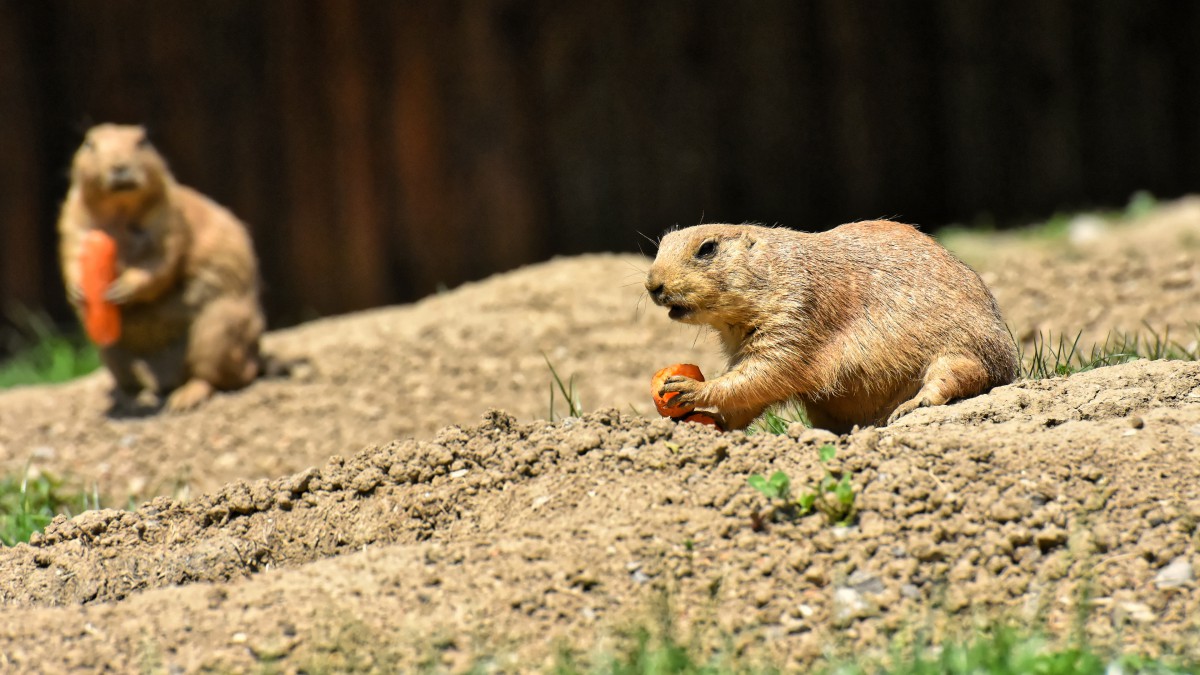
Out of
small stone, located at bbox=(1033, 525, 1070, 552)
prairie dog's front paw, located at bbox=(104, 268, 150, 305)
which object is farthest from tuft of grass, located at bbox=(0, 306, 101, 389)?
small stone, located at bbox=(1033, 525, 1070, 552)

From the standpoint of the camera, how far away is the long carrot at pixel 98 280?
23.7 feet

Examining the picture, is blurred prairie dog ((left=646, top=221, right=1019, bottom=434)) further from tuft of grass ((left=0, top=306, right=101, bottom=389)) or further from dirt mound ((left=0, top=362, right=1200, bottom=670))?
tuft of grass ((left=0, top=306, right=101, bottom=389))

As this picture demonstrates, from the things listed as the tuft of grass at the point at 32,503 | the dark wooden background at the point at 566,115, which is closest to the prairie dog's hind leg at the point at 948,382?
the tuft of grass at the point at 32,503

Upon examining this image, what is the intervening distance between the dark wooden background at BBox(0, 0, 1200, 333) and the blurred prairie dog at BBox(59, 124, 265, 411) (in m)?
A: 1.69

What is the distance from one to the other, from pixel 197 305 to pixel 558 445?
4555mm

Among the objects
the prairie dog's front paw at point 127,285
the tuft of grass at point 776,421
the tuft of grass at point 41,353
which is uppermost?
the tuft of grass at point 776,421

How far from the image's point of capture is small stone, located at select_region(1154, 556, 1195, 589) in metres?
3.01

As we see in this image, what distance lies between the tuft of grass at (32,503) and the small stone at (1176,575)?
3247 mm

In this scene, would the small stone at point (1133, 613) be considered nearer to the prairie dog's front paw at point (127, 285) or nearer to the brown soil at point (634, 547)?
the brown soil at point (634, 547)

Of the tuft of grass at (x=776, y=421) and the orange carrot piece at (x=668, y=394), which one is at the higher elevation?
the orange carrot piece at (x=668, y=394)

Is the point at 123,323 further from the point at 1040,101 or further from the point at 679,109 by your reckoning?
the point at 1040,101

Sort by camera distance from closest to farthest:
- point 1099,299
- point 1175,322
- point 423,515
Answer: point 423,515, point 1175,322, point 1099,299

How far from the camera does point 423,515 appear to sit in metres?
3.52

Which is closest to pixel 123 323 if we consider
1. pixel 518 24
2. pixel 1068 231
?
pixel 518 24
